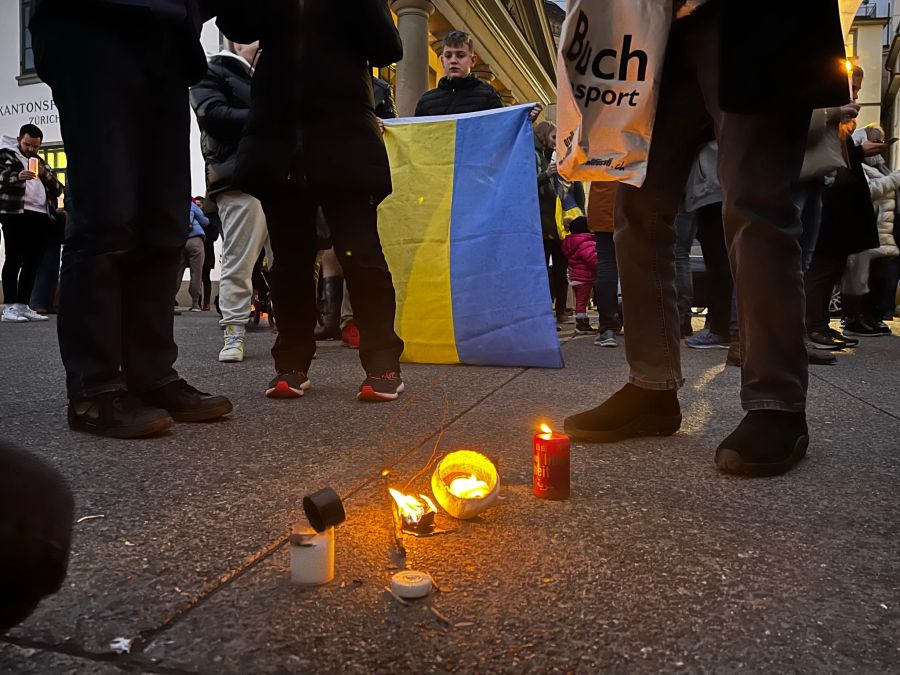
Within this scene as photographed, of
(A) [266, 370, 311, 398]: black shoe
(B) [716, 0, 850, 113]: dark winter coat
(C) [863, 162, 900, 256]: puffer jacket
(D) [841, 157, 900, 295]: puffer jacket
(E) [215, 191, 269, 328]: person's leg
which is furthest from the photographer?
(C) [863, 162, 900, 256]: puffer jacket

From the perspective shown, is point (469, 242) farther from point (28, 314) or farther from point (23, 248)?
point (23, 248)

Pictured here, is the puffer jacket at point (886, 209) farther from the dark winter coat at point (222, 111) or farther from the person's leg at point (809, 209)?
the dark winter coat at point (222, 111)

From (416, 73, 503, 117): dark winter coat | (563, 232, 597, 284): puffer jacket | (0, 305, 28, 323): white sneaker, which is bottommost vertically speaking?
(0, 305, 28, 323): white sneaker

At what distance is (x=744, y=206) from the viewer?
1.63 meters

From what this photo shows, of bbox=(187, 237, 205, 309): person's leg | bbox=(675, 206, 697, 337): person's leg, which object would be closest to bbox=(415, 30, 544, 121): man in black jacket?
bbox=(675, 206, 697, 337): person's leg

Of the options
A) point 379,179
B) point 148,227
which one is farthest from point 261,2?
point 148,227

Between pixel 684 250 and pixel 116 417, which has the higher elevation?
pixel 684 250

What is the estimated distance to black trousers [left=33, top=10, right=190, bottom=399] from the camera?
75.1 inches

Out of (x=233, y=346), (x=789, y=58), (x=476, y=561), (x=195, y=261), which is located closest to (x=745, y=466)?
(x=476, y=561)

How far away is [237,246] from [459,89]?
1.90 m

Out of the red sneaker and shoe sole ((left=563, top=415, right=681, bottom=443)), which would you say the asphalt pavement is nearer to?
shoe sole ((left=563, top=415, right=681, bottom=443))

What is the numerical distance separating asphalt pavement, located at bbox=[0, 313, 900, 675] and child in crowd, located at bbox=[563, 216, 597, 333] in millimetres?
4031

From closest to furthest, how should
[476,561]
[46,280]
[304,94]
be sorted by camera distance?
1. [476,561]
2. [304,94]
3. [46,280]

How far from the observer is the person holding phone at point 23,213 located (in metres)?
6.71
